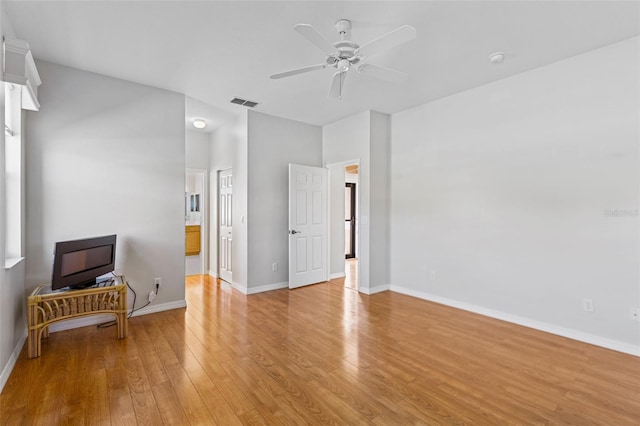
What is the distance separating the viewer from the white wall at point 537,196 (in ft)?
9.24

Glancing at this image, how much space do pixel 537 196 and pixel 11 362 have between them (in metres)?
5.03

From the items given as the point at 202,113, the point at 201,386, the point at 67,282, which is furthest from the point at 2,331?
the point at 202,113

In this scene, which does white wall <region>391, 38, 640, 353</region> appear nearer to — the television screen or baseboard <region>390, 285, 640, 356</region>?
baseboard <region>390, 285, 640, 356</region>

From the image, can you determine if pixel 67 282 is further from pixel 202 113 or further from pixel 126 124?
pixel 202 113

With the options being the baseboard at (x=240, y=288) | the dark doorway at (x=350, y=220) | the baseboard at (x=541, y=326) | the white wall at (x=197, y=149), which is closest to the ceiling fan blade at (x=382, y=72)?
the baseboard at (x=541, y=326)

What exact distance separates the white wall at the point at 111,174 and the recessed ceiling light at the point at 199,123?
117 centimetres

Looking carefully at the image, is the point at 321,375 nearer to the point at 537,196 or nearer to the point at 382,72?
the point at 382,72

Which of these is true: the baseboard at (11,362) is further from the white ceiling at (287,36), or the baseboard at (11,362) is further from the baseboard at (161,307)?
the white ceiling at (287,36)

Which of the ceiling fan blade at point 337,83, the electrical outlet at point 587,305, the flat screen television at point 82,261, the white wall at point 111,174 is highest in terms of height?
the ceiling fan blade at point 337,83

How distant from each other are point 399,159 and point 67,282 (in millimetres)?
4268

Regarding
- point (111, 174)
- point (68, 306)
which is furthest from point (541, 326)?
point (111, 174)

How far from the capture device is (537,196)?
331 centimetres

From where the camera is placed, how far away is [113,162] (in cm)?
348

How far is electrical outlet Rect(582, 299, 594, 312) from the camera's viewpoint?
297 cm
